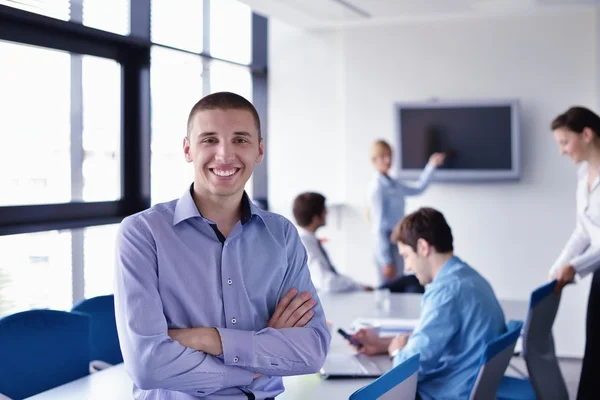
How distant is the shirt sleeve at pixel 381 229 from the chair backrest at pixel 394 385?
4.28 meters

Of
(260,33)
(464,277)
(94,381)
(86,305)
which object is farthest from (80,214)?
(260,33)

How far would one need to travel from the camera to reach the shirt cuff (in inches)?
75.9

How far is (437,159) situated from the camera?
269 inches

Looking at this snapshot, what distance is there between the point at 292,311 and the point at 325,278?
2622 mm

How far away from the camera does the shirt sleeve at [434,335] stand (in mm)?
2793

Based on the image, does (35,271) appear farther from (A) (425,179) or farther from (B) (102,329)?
(A) (425,179)

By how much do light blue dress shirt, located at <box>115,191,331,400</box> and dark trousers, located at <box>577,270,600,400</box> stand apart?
97.0 inches

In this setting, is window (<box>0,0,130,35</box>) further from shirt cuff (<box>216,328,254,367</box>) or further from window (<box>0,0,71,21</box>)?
shirt cuff (<box>216,328,254,367</box>)

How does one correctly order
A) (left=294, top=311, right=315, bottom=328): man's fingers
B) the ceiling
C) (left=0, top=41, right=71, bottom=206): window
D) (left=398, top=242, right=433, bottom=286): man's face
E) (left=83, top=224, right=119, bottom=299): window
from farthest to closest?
the ceiling
(left=83, top=224, right=119, bottom=299): window
(left=0, top=41, right=71, bottom=206): window
(left=398, top=242, right=433, bottom=286): man's face
(left=294, top=311, right=315, bottom=328): man's fingers

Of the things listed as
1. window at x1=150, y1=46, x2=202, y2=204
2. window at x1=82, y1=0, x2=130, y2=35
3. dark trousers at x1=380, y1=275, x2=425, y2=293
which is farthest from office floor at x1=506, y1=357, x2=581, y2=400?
window at x1=82, y1=0, x2=130, y2=35

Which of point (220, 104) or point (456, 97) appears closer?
point (220, 104)

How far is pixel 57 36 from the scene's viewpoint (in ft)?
14.7

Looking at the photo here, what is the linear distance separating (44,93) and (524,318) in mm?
3066

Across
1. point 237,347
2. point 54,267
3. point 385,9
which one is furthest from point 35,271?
point 385,9
